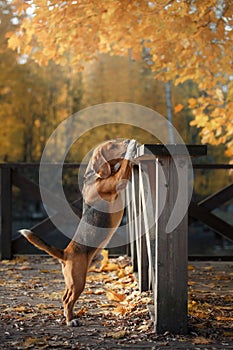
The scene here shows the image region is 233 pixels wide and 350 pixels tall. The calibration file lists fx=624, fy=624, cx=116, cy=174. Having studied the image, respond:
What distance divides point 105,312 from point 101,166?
1.30 m

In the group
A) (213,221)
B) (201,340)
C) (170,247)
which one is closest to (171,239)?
(170,247)

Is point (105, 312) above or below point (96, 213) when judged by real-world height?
below

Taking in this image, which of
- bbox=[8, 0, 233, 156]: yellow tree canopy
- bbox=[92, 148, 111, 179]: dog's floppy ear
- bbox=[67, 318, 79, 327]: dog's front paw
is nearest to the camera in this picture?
bbox=[67, 318, 79, 327]: dog's front paw

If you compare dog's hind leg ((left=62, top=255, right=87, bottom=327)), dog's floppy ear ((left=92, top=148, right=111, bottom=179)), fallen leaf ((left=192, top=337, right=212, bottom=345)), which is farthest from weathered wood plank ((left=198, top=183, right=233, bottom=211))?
fallen leaf ((left=192, top=337, right=212, bottom=345))

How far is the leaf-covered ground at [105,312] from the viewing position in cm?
450

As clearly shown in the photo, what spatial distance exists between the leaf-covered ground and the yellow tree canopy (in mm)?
3259

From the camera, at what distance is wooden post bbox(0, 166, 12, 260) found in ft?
29.8

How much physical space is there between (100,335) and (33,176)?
21.4 m

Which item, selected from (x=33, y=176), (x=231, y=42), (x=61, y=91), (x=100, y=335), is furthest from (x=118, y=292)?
(x=61, y=91)

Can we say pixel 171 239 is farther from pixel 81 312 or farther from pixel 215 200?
pixel 215 200

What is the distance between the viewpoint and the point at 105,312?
5.54 meters

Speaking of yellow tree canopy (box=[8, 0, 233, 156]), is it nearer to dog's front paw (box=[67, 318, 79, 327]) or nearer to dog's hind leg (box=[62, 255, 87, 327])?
dog's hind leg (box=[62, 255, 87, 327])

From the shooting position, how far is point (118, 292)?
6.53m

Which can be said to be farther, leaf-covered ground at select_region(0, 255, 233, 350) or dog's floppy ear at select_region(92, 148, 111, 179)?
dog's floppy ear at select_region(92, 148, 111, 179)
